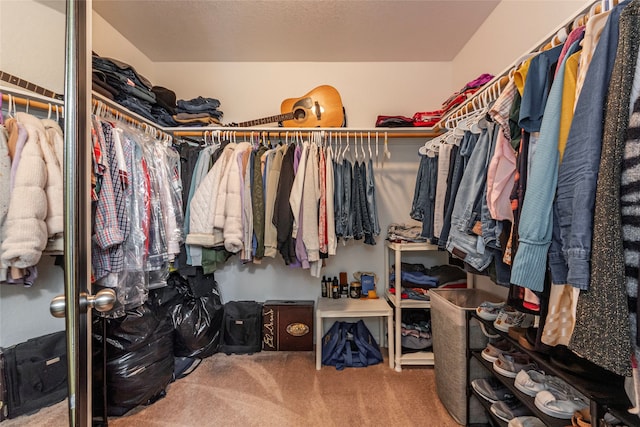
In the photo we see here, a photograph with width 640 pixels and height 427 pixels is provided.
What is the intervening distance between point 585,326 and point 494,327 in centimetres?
78

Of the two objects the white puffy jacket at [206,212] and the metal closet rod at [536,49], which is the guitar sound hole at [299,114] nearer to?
the white puffy jacket at [206,212]

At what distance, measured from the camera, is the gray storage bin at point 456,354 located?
1461mm

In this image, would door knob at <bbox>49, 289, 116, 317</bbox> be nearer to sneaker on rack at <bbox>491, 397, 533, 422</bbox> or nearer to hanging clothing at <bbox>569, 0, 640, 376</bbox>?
hanging clothing at <bbox>569, 0, 640, 376</bbox>

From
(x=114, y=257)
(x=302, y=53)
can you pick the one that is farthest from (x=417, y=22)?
(x=114, y=257)

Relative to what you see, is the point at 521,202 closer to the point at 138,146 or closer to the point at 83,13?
the point at 83,13

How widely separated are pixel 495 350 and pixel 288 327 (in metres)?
1.45

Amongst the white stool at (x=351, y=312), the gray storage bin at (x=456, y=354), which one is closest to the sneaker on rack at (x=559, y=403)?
the gray storage bin at (x=456, y=354)

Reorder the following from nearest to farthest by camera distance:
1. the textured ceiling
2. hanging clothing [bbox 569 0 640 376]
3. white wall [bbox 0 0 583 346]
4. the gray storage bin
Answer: hanging clothing [bbox 569 0 640 376] < the gray storage bin < the textured ceiling < white wall [bbox 0 0 583 346]

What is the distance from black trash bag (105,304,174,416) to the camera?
59.9 inches

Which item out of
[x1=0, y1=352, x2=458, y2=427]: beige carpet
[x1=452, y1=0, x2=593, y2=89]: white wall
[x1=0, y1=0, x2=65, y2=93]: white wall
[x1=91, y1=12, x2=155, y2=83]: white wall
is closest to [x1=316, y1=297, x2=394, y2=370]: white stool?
[x1=0, y1=352, x2=458, y2=427]: beige carpet

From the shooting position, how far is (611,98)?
60 centimetres

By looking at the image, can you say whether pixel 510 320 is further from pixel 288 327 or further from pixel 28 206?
pixel 28 206

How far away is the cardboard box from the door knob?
63.8 inches

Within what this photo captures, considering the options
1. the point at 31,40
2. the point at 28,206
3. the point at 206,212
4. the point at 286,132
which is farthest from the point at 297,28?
the point at 28,206
